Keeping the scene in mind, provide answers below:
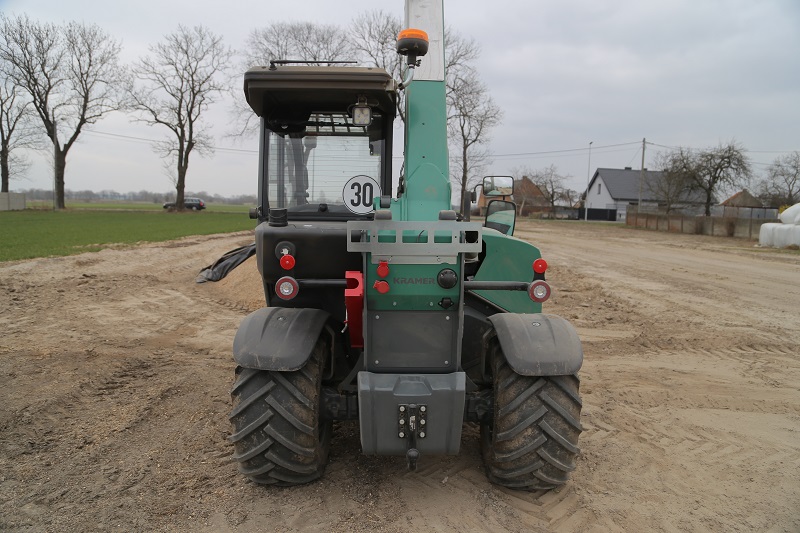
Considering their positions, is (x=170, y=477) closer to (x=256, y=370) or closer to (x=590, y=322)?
(x=256, y=370)

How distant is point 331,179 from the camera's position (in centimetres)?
486

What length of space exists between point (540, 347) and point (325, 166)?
2426 mm

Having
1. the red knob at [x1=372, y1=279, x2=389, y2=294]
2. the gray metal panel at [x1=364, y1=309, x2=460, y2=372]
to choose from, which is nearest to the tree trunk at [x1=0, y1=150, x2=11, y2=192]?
the gray metal panel at [x1=364, y1=309, x2=460, y2=372]

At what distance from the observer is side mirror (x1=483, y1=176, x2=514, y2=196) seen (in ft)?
14.3

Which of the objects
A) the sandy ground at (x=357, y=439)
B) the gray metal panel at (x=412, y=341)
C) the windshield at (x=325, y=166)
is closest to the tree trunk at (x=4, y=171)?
the sandy ground at (x=357, y=439)

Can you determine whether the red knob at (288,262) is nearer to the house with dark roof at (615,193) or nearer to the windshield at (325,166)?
the windshield at (325,166)

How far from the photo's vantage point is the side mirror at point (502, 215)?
537 centimetres

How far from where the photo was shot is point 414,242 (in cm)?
327

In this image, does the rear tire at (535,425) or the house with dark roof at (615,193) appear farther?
the house with dark roof at (615,193)

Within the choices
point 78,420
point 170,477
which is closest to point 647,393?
point 170,477

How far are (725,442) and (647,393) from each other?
1.24m

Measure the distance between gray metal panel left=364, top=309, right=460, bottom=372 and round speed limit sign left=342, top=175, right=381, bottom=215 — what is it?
1.53m

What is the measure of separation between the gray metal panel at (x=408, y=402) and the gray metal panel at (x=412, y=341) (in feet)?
0.31

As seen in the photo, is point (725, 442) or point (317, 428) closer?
point (317, 428)
